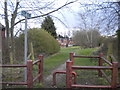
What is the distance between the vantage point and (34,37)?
53.4 feet

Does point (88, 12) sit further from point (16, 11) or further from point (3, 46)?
point (3, 46)

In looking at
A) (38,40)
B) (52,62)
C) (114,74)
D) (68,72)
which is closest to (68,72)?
(68,72)

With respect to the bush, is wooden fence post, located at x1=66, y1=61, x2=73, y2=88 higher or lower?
lower

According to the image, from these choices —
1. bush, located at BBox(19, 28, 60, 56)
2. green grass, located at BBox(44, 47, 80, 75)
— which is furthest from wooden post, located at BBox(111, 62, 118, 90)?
bush, located at BBox(19, 28, 60, 56)

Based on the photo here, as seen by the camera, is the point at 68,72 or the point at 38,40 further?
the point at 38,40

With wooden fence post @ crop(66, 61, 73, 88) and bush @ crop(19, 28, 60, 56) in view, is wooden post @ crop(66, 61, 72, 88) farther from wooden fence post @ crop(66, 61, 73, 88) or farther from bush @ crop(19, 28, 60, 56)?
bush @ crop(19, 28, 60, 56)

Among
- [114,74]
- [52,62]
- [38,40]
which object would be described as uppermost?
[38,40]

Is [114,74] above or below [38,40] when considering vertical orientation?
below

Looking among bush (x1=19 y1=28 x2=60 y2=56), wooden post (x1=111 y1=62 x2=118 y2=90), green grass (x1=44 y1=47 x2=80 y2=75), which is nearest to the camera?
wooden post (x1=111 y1=62 x2=118 y2=90)

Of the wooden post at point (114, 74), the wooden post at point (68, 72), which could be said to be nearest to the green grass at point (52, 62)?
the wooden post at point (68, 72)

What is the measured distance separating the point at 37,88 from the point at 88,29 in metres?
40.9

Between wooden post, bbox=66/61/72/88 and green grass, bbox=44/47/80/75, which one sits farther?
green grass, bbox=44/47/80/75

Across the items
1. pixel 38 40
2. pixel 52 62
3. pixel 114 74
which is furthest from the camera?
pixel 38 40

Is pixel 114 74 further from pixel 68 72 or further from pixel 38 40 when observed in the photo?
pixel 38 40
